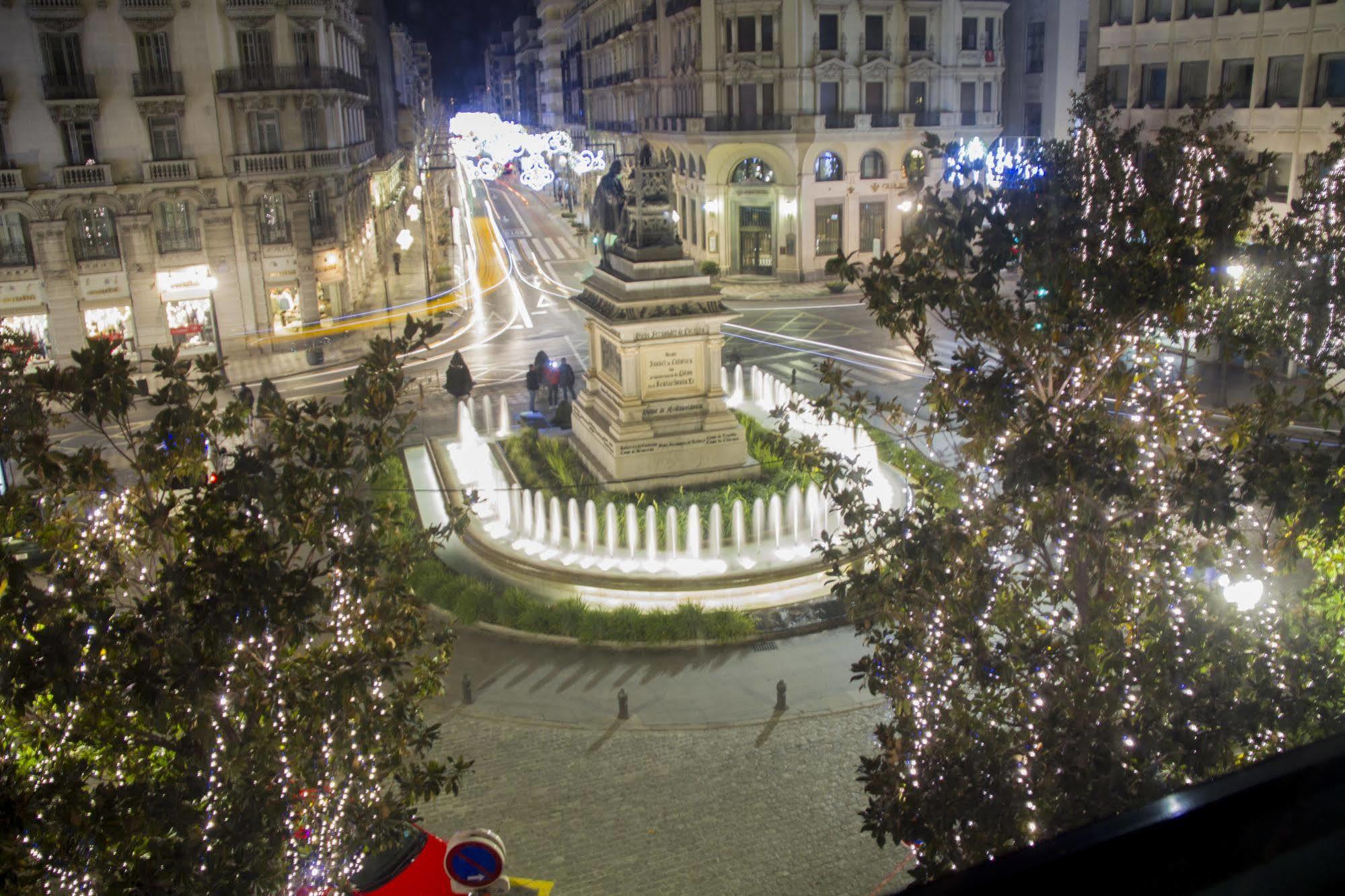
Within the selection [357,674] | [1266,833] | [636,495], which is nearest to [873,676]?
[357,674]

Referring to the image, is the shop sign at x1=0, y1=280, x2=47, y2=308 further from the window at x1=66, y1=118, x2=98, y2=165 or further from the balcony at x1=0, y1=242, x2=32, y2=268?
the window at x1=66, y1=118, x2=98, y2=165

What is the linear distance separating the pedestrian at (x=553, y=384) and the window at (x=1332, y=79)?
21581 millimetres

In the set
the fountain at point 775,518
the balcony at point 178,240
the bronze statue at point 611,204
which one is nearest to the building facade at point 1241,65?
the bronze statue at point 611,204

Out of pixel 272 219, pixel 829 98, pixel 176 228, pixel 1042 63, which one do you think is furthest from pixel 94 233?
pixel 1042 63

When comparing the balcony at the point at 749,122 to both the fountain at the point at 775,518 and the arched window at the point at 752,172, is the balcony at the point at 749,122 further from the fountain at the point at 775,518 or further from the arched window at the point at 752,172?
the fountain at the point at 775,518

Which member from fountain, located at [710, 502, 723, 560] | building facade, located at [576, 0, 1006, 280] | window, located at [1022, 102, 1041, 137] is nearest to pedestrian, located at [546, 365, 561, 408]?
fountain, located at [710, 502, 723, 560]

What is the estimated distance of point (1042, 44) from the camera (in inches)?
2242

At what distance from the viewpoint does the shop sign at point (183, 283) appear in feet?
126

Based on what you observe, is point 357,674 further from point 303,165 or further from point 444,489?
point 303,165

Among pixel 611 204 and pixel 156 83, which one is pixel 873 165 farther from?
pixel 611 204

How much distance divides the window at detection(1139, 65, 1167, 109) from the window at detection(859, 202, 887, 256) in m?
17.9

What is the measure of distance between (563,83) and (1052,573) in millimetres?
97485

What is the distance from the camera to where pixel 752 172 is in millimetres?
53000

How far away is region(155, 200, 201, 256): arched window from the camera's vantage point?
38250 millimetres
